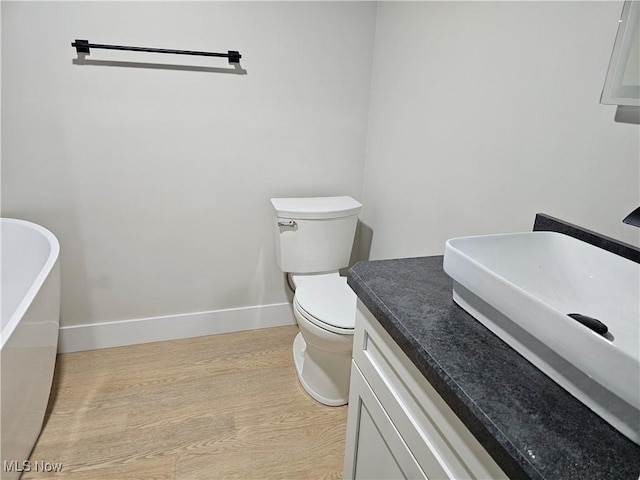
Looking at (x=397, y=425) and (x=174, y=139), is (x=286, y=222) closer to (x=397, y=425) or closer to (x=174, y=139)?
(x=174, y=139)

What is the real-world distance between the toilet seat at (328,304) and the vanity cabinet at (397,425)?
0.49 meters

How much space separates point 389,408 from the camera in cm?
99

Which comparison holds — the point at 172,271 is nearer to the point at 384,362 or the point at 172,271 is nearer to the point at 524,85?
the point at 384,362

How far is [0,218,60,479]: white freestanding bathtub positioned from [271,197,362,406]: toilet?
0.99m

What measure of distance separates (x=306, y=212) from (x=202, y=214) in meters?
0.59

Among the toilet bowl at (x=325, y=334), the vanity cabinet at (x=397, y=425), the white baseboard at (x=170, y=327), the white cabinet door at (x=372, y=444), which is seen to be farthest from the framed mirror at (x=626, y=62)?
the white baseboard at (x=170, y=327)

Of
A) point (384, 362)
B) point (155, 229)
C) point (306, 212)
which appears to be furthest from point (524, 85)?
point (155, 229)

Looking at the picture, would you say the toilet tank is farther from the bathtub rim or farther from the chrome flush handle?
the bathtub rim

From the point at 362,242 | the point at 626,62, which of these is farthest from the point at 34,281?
the point at 626,62

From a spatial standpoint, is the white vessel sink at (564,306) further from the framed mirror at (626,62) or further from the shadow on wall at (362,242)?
the shadow on wall at (362,242)

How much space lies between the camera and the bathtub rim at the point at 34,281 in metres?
1.27

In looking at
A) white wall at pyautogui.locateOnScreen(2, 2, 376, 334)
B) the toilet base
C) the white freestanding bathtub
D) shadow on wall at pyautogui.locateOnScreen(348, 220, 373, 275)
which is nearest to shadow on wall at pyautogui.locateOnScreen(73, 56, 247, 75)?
white wall at pyautogui.locateOnScreen(2, 2, 376, 334)

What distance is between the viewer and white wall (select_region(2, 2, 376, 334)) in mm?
1847

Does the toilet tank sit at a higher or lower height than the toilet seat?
higher
